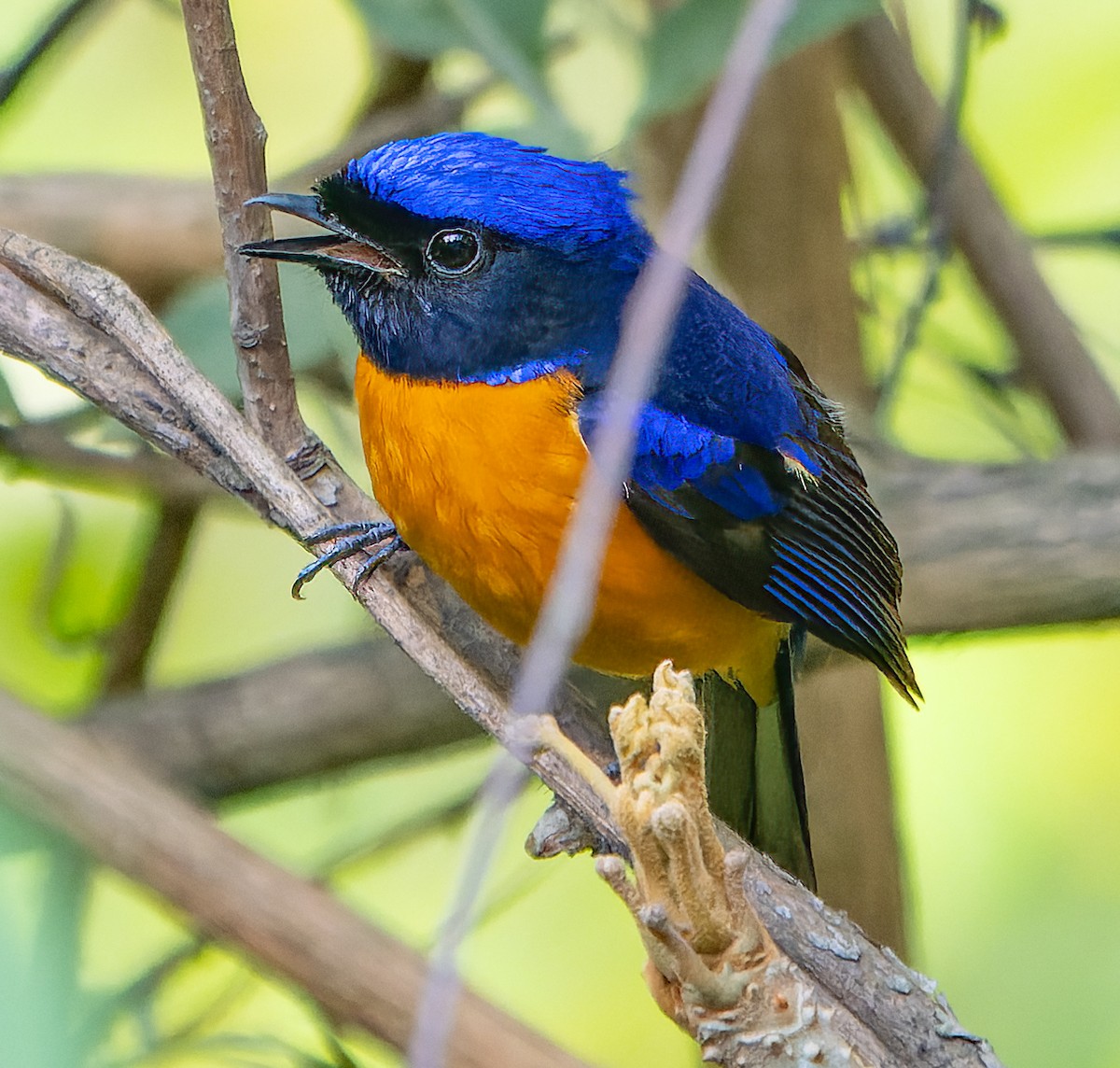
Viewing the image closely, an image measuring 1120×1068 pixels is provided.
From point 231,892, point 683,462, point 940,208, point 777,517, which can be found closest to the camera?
point 231,892

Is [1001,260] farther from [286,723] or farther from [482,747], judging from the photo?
[286,723]

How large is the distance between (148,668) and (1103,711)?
250cm

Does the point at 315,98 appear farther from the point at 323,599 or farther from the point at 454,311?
the point at 454,311

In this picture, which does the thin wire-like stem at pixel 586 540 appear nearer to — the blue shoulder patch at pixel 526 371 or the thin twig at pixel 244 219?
the thin twig at pixel 244 219

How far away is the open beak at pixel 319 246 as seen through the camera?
200cm

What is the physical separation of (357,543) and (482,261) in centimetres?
46

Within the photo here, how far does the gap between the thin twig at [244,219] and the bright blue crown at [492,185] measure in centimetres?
20

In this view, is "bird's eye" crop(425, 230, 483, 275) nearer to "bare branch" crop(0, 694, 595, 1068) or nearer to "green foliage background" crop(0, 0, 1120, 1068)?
"green foliage background" crop(0, 0, 1120, 1068)

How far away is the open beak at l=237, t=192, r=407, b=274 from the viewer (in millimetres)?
1998

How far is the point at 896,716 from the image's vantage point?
3.96 meters

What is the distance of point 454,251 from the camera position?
2244 millimetres

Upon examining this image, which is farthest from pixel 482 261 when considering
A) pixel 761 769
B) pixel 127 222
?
pixel 127 222

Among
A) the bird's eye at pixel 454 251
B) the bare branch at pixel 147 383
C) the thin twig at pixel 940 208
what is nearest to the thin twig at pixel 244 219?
the bare branch at pixel 147 383

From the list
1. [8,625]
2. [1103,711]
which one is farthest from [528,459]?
[1103,711]
